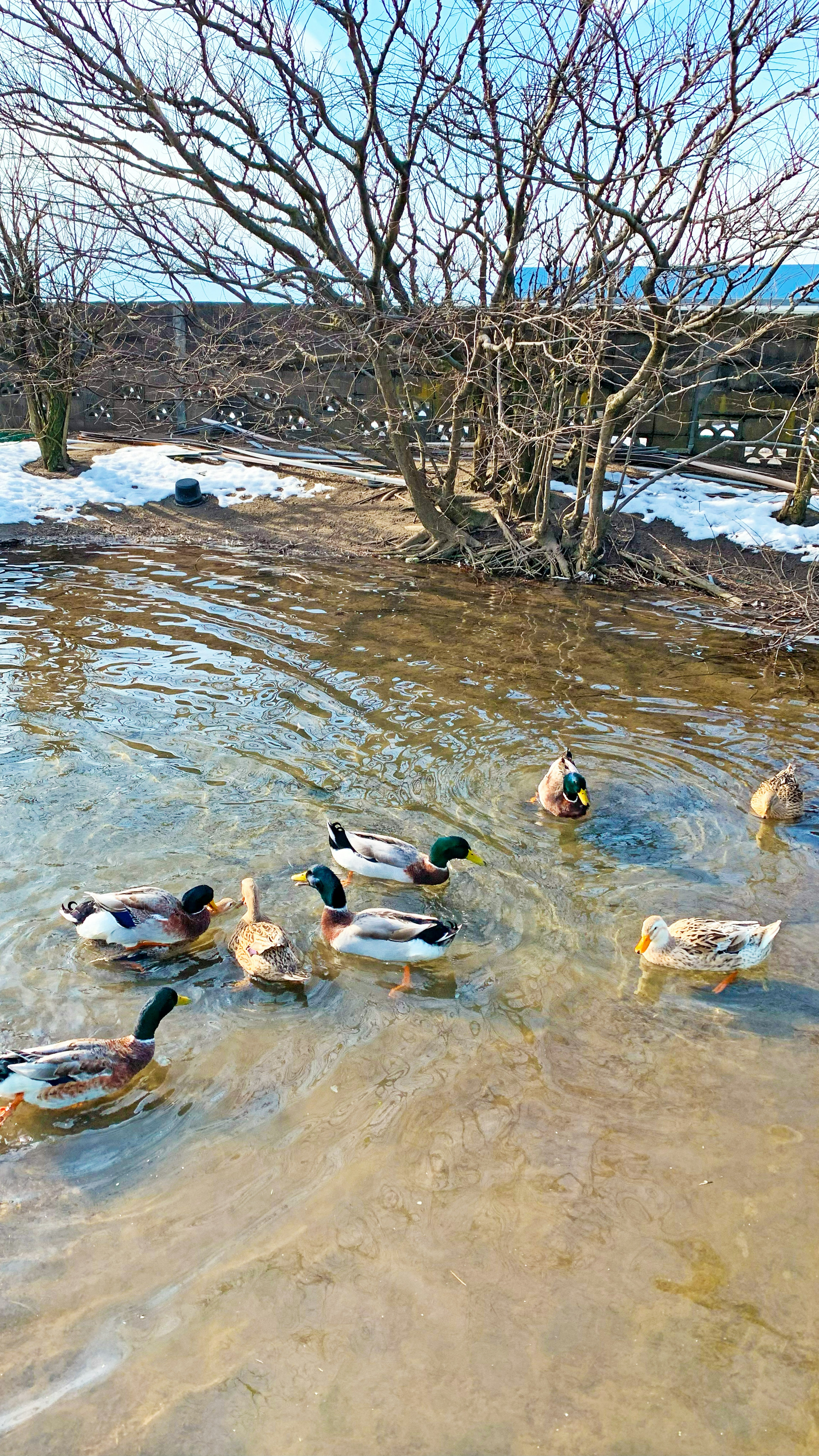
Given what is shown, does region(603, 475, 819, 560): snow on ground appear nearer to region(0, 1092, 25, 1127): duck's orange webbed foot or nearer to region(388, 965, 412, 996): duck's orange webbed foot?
region(388, 965, 412, 996): duck's orange webbed foot

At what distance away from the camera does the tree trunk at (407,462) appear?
535 inches

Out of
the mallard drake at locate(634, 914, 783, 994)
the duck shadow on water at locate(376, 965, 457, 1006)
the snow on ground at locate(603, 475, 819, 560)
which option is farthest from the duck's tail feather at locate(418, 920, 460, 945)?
the snow on ground at locate(603, 475, 819, 560)

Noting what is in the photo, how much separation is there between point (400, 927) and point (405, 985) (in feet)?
1.10

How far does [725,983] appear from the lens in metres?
5.56

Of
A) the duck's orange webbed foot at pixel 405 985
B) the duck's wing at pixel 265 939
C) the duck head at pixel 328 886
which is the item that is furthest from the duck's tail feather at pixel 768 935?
the duck's wing at pixel 265 939

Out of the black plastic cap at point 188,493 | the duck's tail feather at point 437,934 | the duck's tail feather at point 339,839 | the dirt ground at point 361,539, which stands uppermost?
the black plastic cap at point 188,493

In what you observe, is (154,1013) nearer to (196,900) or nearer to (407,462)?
(196,900)

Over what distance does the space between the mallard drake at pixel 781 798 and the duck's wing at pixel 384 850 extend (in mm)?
2827

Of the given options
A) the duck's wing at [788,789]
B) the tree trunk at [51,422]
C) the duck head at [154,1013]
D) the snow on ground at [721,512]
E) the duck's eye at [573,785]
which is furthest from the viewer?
the tree trunk at [51,422]

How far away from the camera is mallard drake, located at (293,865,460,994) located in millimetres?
5535

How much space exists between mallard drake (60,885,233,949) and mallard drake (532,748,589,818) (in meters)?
2.77

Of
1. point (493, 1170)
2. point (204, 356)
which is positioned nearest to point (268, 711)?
point (493, 1170)

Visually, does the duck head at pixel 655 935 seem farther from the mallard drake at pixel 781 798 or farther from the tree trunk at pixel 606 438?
the tree trunk at pixel 606 438

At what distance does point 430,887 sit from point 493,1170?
96.0 inches
